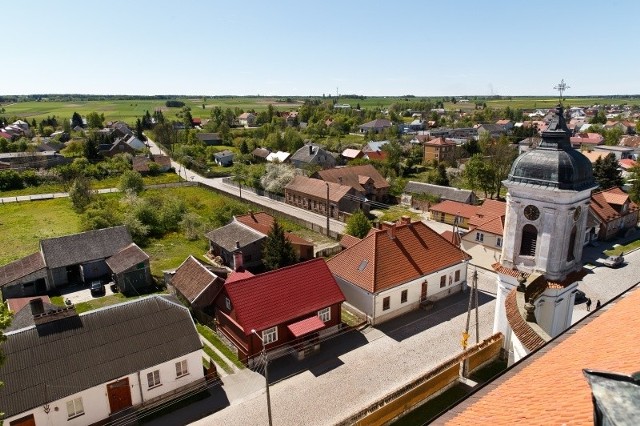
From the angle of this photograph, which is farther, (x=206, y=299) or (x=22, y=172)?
(x=22, y=172)

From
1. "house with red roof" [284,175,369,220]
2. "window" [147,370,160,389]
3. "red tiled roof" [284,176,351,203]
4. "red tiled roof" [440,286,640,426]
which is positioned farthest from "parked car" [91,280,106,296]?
"red tiled roof" [440,286,640,426]

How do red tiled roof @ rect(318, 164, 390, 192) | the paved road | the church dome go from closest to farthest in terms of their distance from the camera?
the church dome < the paved road < red tiled roof @ rect(318, 164, 390, 192)

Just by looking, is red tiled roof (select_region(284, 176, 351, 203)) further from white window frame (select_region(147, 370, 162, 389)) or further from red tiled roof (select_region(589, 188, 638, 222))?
white window frame (select_region(147, 370, 162, 389))

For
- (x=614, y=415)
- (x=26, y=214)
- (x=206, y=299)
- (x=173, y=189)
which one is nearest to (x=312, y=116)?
(x=173, y=189)

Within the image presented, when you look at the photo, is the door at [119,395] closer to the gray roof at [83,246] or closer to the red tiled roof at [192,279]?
Answer: the red tiled roof at [192,279]

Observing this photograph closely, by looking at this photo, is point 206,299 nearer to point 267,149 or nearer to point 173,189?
point 173,189

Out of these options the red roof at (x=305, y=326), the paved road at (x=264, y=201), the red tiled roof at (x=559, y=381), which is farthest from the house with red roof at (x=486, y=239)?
the red tiled roof at (x=559, y=381)

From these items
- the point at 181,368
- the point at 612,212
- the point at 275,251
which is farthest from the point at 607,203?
the point at 181,368
